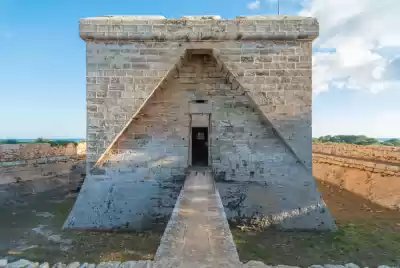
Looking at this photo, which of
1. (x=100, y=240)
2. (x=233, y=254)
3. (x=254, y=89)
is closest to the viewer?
(x=233, y=254)

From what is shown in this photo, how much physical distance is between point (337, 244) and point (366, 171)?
7.03m

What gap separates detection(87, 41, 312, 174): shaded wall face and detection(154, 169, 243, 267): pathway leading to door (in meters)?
3.02

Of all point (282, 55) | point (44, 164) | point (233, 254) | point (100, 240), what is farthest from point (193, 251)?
point (44, 164)

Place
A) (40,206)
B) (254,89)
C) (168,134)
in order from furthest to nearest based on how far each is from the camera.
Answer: (40,206) → (168,134) → (254,89)

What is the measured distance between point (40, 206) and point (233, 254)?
911cm

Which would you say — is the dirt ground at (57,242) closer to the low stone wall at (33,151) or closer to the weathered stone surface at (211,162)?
the weathered stone surface at (211,162)

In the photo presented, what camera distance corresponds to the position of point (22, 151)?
1233 cm

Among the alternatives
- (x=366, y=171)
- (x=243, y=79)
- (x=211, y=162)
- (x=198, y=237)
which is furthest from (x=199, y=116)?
(x=366, y=171)

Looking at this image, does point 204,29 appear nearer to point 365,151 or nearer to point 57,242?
point 57,242

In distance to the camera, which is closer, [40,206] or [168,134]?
[168,134]

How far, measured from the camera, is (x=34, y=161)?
12.3m

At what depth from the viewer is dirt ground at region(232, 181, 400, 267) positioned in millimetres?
5555

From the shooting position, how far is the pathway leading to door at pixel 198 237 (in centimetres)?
293

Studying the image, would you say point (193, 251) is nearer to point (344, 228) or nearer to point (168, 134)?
point (168, 134)
